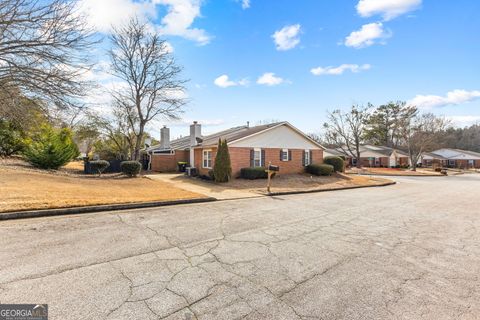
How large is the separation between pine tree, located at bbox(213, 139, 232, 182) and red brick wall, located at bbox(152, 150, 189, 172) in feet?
32.7

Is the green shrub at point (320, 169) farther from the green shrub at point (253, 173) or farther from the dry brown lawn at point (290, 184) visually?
the green shrub at point (253, 173)

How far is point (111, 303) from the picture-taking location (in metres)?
2.84

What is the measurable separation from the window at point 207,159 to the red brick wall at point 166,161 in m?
5.97

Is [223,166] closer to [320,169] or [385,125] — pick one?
[320,169]

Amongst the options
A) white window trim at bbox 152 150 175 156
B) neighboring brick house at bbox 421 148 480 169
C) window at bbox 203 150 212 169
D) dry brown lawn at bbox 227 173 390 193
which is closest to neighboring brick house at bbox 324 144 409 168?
neighboring brick house at bbox 421 148 480 169

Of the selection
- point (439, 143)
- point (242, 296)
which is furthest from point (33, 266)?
point (439, 143)

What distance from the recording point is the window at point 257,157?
19.2 m

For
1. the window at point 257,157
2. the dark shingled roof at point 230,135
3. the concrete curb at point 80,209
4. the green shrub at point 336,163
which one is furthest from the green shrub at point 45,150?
the green shrub at point 336,163

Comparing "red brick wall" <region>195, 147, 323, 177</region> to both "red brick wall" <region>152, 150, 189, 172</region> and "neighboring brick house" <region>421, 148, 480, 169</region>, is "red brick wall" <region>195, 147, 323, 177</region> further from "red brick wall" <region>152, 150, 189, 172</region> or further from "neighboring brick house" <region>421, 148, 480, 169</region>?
"neighboring brick house" <region>421, 148, 480, 169</region>

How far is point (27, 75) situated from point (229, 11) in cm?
855

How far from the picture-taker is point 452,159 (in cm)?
5862

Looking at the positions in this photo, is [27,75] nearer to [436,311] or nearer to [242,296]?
[242,296]

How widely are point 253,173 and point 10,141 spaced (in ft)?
60.7

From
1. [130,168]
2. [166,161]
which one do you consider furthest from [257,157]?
[166,161]
